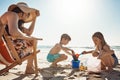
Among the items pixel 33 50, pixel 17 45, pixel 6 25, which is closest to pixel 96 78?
pixel 33 50

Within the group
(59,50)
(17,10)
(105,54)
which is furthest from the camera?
(59,50)

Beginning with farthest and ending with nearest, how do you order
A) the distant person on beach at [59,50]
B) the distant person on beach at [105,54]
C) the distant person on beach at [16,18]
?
1. the distant person on beach at [59,50]
2. the distant person on beach at [105,54]
3. the distant person on beach at [16,18]

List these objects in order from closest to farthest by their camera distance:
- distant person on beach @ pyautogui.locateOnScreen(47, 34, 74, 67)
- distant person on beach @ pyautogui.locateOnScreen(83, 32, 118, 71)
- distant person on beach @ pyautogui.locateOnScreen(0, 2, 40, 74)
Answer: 1. distant person on beach @ pyautogui.locateOnScreen(0, 2, 40, 74)
2. distant person on beach @ pyautogui.locateOnScreen(83, 32, 118, 71)
3. distant person on beach @ pyautogui.locateOnScreen(47, 34, 74, 67)

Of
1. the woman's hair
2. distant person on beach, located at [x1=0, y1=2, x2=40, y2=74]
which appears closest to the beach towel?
distant person on beach, located at [x1=0, y1=2, x2=40, y2=74]

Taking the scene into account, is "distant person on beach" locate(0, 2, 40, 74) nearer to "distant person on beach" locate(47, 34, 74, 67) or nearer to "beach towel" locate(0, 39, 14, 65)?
"beach towel" locate(0, 39, 14, 65)

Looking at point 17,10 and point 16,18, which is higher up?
point 17,10

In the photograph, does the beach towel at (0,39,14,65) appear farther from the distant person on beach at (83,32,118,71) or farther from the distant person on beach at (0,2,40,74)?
the distant person on beach at (83,32,118,71)

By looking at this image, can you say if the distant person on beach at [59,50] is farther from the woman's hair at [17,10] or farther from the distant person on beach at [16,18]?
the woman's hair at [17,10]

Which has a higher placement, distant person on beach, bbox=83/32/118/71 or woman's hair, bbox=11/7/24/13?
woman's hair, bbox=11/7/24/13

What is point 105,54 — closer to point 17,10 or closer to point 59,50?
point 59,50

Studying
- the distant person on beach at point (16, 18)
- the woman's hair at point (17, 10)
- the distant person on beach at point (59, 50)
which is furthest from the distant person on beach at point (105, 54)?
the woman's hair at point (17, 10)

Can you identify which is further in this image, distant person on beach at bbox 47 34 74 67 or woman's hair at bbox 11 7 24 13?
distant person on beach at bbox 47 34 74 67

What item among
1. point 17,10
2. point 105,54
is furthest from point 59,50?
point 17,10

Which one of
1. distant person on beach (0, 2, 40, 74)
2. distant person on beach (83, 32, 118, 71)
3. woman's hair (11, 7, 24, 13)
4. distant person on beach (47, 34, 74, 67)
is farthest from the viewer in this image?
distant person on beach (47, 34, 74, 67)
